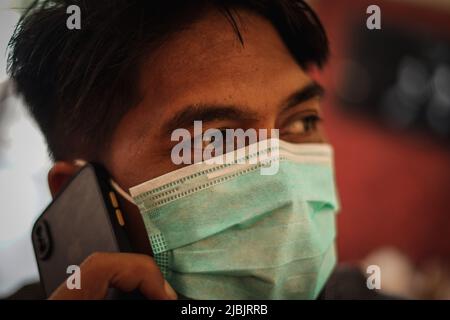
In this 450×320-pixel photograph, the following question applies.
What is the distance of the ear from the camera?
3.56 feet

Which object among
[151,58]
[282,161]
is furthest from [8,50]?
[282,161]

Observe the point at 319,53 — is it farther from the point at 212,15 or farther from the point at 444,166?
the point at 444,166

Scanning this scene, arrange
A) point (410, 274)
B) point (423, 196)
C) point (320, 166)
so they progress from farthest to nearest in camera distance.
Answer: point (423, 196)
point (410, 274)
point (320, 166)

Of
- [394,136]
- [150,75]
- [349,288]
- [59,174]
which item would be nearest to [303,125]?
[150,75]

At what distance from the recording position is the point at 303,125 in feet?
3.66

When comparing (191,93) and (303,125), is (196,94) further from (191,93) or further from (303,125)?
(303,125)

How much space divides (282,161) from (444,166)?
1867 millimetres

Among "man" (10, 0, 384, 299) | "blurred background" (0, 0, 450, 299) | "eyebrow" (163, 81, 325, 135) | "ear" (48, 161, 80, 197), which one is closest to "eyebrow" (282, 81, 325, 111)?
"man" (10, 0, 384, 299)

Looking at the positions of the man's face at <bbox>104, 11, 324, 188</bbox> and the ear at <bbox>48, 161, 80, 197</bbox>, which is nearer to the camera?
the man's face at <bbox>104, 11, 324, 188</bbox>

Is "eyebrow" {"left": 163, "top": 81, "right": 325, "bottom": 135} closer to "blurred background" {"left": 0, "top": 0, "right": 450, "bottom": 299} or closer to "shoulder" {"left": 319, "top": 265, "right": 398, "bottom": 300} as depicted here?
"shoulder" {"left": 319, "top": 265, "right": 398, "bottom": 300}

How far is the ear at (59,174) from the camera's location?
3.56ft

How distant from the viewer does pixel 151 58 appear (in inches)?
37.9

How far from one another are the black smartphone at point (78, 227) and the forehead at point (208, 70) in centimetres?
22

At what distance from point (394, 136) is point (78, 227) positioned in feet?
6.22
